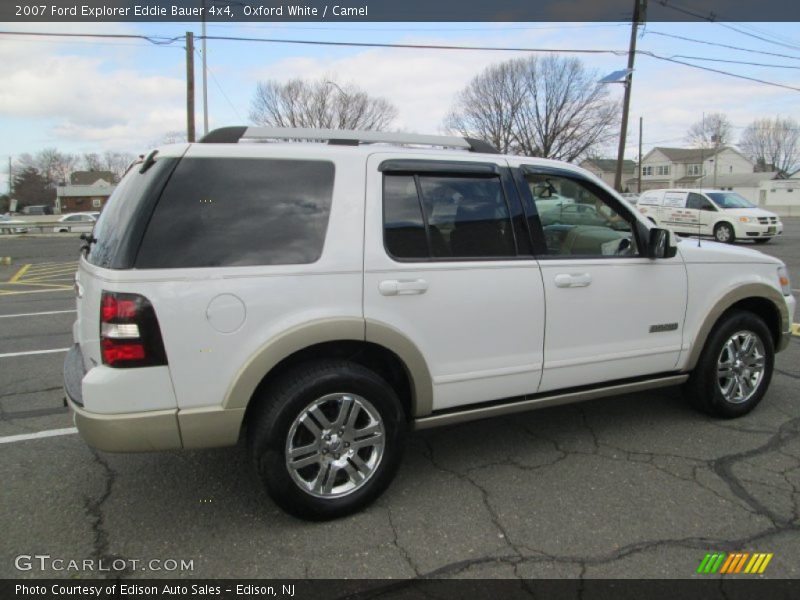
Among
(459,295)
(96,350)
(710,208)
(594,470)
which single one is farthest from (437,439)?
(710,208)

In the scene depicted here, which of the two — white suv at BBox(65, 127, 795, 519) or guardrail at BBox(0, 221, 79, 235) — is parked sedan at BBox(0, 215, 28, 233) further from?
white suv at BBox(65, 127, 795, 519)

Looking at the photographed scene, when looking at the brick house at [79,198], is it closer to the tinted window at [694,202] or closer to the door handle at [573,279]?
the tinted window at [694,202]

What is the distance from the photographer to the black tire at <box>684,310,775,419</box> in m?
3.91

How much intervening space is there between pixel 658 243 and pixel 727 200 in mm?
16932

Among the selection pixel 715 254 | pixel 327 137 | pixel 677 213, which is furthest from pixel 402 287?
pixel 677 213

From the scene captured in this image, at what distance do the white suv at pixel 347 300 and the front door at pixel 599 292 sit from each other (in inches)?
0.5

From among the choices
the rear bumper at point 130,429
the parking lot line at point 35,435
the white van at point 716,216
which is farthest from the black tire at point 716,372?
the white van at point 716,216

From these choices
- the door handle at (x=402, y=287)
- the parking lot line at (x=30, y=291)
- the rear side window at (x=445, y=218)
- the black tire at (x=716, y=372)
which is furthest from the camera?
the parking lot line at (x=30, y=291)

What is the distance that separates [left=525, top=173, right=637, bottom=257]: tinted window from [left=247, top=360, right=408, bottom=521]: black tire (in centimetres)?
140

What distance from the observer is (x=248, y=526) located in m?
2.80

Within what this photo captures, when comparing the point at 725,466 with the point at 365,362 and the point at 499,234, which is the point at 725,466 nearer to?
the point at 499,234

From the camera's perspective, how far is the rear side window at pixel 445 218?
2.96 meters

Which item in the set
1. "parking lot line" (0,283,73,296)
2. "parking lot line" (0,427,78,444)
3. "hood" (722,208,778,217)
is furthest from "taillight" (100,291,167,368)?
"hood" (722,208,778,217)

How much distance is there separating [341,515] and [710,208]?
18.3m
